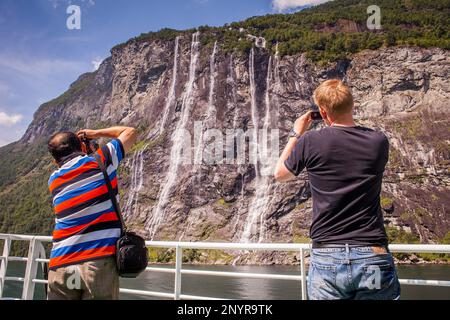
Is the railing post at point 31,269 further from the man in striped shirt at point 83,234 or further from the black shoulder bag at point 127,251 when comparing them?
the black shoulder bag at point 127,251

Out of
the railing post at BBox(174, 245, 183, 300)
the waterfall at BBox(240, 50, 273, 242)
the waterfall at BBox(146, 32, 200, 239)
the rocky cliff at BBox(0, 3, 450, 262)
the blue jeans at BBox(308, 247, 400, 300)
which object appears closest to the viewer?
the blue jeans at BBox(308, 247, 400, 300)

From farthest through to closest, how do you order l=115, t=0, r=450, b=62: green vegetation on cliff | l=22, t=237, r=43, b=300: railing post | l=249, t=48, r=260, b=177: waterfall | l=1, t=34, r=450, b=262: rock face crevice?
l=115, t=0, r=450, b=62: green vegetation on cliff, l=249, t=48, r=260, b=177: waterfall, l=1, t=34, r=450, b=262: rock face crevice, l=22, t=237, r=43, b=300: railing post

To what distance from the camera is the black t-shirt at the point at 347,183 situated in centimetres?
225

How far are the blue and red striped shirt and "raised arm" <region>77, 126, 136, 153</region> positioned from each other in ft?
1.17

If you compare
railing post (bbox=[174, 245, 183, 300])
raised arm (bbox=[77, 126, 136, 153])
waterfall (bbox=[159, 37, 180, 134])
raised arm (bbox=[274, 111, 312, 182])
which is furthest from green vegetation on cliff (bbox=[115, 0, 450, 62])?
raised arm (bbox=[274, 111, 312, 182])

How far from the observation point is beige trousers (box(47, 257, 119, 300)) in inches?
103

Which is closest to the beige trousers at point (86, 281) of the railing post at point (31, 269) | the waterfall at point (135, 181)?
the railing post at point (31, 269)

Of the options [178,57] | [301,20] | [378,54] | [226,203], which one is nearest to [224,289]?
[226,203]

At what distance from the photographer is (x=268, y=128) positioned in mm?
82188

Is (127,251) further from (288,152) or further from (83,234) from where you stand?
(288,152)

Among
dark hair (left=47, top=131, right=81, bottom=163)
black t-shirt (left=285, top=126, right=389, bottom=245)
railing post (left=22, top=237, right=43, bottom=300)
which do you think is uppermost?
dark hair (left=47, top=131, right=81, bottom=163)

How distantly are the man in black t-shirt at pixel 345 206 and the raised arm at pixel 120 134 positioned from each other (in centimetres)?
145

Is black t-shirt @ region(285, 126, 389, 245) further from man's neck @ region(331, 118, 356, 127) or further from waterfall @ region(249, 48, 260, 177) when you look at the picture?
waterfall @ region(249, 48, 260, 177)

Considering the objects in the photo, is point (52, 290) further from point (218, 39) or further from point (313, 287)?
point (218, 39)
